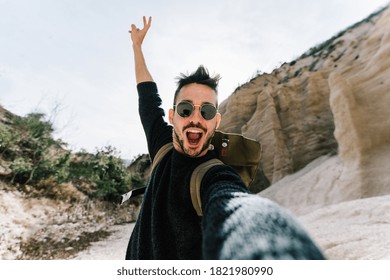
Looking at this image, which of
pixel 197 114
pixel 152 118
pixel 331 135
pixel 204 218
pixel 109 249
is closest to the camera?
pixel 204 218

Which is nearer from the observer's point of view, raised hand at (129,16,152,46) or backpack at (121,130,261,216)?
backpack at (121,130,261,216)

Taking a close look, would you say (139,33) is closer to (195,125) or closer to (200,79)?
(200,79)

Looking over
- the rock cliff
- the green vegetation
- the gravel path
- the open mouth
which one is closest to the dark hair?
the open mouth

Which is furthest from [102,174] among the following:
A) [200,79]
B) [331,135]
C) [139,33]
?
[200,79]

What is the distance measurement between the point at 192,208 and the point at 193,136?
379 millimetres

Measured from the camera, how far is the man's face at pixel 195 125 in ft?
4.24

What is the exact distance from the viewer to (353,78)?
7539mm

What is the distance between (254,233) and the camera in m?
0.56

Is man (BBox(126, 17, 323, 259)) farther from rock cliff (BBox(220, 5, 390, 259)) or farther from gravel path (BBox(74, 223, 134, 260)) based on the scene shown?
gravel path (BBox(74, 223, 134, 260))

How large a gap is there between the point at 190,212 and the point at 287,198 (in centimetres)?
864

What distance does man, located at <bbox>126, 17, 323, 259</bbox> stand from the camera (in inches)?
21.5

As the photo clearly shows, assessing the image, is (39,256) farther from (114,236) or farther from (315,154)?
(315,154)
